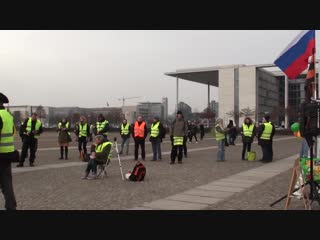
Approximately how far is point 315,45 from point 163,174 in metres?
5.90

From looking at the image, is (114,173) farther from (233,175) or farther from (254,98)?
(254,98)

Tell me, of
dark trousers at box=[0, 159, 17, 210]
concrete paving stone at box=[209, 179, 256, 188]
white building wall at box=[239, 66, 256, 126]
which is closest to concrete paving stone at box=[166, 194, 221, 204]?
concrete paving stone at box=[209, 179, 256, 188]

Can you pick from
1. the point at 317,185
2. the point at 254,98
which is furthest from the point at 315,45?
the point at 254,98

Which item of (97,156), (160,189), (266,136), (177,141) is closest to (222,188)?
(160,189)

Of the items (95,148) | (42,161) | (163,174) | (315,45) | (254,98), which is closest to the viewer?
(315,45)

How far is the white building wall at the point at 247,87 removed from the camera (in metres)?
99.4

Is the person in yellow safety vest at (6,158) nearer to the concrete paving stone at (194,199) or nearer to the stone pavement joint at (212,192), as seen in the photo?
the stone pavement joint at (212,192)

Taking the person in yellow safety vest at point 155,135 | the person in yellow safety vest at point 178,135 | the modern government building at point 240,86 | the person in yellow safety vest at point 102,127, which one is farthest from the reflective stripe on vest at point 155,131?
the modern government building at point 240,86

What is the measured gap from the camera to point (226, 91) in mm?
103062

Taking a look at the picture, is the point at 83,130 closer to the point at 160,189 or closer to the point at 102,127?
the point at 102,127

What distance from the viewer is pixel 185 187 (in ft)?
33.3

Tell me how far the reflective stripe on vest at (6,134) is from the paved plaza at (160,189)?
1537 millimetres

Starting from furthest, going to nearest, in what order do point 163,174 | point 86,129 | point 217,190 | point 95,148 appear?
point 86,129 < point 163,174 < point 95,148 < point 217,190

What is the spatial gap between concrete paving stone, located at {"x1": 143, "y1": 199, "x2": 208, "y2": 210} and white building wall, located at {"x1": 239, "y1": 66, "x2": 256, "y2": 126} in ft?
306
